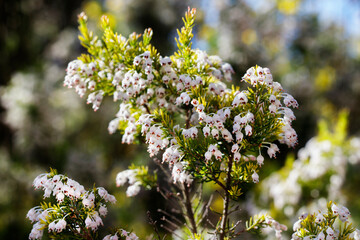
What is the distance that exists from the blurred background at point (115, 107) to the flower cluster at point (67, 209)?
369cm

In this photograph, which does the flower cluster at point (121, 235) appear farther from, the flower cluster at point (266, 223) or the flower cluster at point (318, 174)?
the flower cluster at point (318, 174)

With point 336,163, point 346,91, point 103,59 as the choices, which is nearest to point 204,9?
point 346,91

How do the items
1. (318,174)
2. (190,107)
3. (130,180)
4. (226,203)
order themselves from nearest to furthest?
(226,203) < (190,107) < (130,180) < (318,174)

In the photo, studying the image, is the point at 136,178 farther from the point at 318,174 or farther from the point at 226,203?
the point at 318,174

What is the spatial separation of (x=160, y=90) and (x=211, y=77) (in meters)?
0.38

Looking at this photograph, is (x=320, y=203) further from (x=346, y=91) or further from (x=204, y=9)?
(x=204, y=9)

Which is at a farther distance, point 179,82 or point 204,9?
point 204,9

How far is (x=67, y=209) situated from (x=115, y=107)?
32.4ft

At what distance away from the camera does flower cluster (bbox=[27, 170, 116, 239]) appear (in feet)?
5.99

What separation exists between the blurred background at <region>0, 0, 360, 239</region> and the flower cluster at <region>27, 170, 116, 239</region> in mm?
3688

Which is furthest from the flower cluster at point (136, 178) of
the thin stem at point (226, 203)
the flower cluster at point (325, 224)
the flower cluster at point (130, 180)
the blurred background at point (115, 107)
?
the blurred background at point (115, 107)

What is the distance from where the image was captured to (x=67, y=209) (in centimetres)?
193

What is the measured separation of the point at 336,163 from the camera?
4875 millimetres

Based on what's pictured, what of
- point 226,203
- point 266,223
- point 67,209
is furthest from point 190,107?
point 67,209
